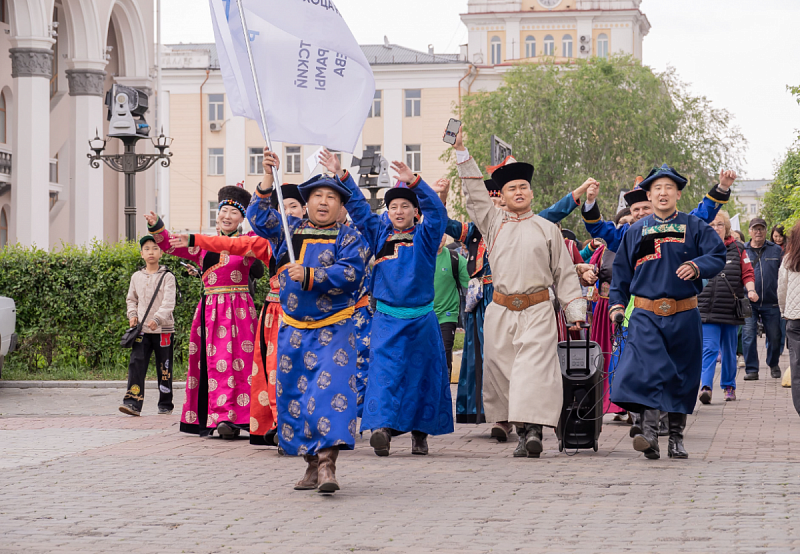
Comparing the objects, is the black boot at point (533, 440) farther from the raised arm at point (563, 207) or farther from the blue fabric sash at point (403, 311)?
the raised arm at point (563, 207)

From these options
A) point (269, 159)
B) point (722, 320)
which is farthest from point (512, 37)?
point (269, 159)

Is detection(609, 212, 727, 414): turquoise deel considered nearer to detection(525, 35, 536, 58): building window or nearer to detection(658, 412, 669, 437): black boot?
detection(658, 412, 669, 437): black boot

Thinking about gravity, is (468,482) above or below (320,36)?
below

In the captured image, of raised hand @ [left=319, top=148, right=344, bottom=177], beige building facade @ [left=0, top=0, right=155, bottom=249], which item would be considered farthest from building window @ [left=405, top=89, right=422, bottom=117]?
raised hand @ [left=319, top=148, right=344, bottom=177]

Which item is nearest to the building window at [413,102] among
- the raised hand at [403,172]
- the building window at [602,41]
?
the building window at [602,41]

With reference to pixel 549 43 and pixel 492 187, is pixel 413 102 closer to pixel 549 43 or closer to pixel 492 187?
pixel 549 43

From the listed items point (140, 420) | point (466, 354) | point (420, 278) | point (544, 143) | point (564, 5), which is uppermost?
point (564, 5)

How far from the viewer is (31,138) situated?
27562mm

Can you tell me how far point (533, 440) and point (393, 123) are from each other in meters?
54.1

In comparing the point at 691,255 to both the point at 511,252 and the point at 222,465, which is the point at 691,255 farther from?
the point at 222,465

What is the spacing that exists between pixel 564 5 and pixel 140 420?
68966 mm

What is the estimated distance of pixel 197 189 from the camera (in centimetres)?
6316

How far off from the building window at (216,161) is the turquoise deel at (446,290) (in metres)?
51.6

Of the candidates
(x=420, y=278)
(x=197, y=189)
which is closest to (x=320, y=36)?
(x=420, y=278)
